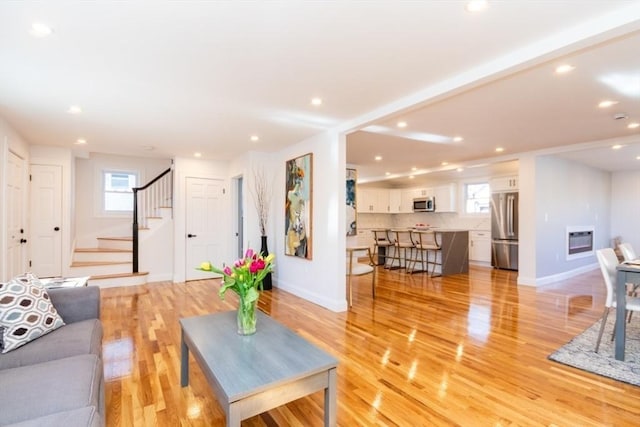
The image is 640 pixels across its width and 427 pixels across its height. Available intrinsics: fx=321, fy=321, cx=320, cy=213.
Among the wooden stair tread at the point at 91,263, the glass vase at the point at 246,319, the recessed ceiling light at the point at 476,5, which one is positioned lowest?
the wooden stair tread at the point at 91,263

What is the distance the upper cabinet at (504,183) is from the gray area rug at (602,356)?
457cm

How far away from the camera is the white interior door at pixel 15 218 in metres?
4.20

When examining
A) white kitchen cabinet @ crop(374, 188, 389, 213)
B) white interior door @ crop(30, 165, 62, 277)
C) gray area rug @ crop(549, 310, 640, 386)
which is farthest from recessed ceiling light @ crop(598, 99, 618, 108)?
white interior door @ crop(30, 165, 62, 277)

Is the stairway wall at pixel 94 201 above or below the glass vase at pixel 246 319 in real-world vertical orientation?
above

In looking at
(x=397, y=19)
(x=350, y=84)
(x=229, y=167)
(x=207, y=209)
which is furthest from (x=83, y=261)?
(x=397, y=19)

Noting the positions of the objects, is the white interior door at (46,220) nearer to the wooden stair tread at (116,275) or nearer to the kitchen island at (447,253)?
the wooden stair tread at (116,275)

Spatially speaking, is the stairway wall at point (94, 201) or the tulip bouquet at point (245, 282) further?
the stairway wall at point (94, 201)

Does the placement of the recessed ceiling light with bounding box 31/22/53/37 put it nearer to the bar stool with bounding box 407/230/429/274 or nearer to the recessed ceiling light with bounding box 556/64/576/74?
the recessed ceiling light with bounding box 556/64/576/74

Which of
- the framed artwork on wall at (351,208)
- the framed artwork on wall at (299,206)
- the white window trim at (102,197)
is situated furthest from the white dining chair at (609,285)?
the white window trim at (102,197)

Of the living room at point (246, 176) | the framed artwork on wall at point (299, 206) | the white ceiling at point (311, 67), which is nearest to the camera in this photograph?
the white ceiling at point (311, 67)

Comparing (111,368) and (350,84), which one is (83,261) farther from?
(350,84)

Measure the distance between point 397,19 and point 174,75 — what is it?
185 cm

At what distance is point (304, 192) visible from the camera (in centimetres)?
483

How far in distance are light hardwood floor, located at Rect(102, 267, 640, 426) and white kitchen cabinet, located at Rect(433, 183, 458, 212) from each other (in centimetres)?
392
